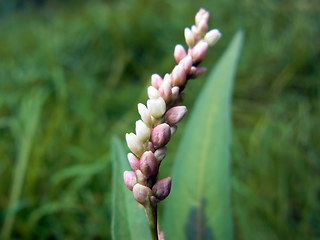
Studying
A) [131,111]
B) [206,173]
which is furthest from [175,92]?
[131,111]

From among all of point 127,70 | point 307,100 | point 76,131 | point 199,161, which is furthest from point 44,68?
point 199,161

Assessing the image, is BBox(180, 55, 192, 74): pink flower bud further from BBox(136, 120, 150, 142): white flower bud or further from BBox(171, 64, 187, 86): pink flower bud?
BBox(136, 120, 150, 142): white flower bud

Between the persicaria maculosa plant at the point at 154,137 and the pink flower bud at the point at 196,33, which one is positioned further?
the pink flower bud at the point at 196,33

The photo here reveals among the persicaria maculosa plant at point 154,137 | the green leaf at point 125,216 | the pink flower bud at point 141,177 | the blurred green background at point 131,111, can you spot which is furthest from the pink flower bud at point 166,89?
the blurred green background at point 131,111

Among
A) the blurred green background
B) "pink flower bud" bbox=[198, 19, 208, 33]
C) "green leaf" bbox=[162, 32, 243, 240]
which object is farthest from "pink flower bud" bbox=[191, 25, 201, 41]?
the blurred green background

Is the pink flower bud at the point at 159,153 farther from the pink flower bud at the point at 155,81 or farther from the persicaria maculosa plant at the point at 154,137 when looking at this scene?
the pink flower bud at the point at 155,81
